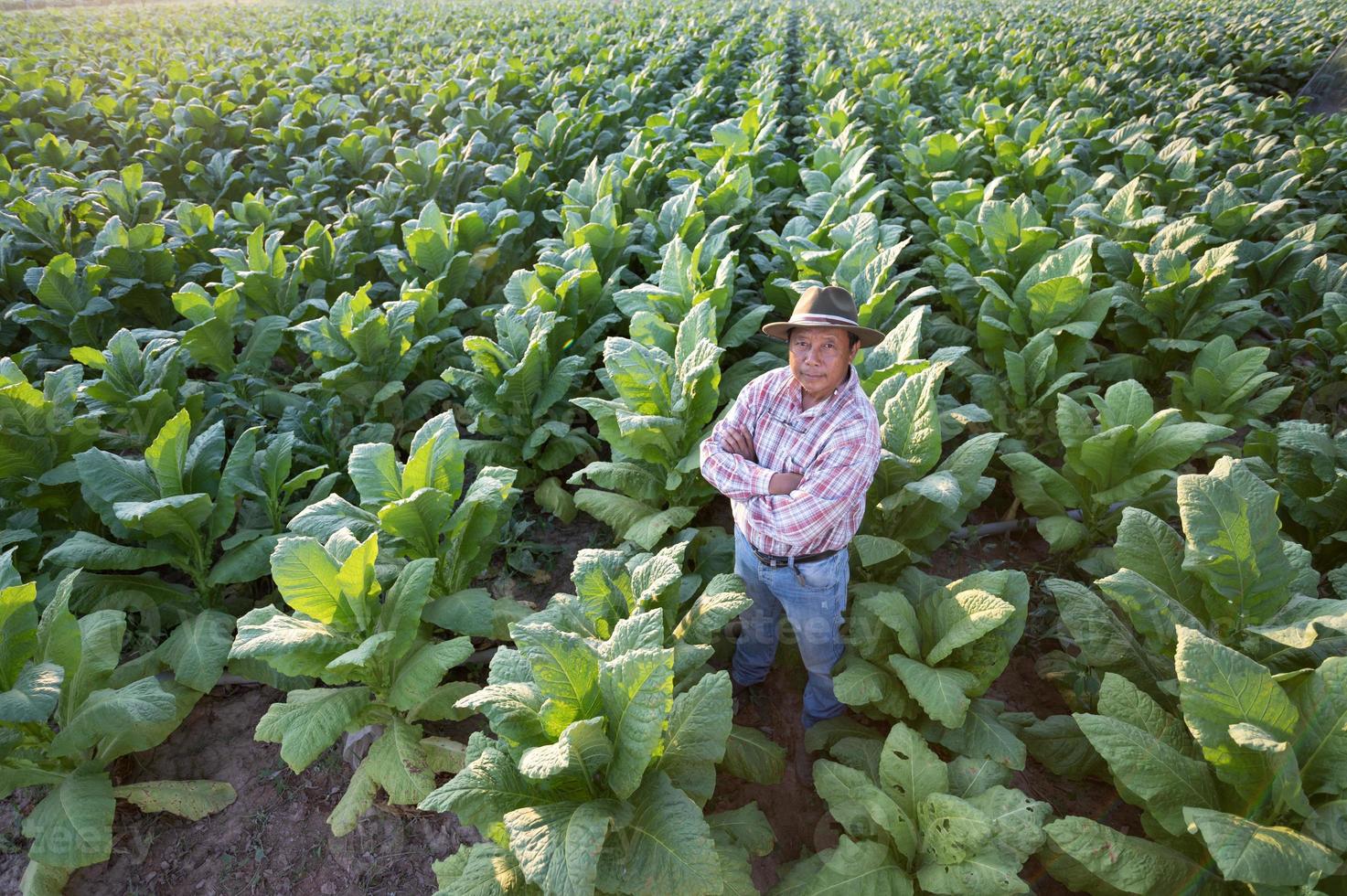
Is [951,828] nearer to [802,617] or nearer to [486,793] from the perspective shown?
[802,617]

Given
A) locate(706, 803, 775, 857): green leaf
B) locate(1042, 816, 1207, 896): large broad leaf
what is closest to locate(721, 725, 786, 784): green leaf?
locate(706, 803, 775, 857): green leaf

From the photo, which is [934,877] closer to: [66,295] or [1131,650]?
[1131,650]

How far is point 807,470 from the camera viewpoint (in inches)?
95.4

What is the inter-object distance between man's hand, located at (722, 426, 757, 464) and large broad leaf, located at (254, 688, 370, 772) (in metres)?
1.62

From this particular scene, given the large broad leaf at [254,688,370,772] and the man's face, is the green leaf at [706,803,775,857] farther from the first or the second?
the man's face

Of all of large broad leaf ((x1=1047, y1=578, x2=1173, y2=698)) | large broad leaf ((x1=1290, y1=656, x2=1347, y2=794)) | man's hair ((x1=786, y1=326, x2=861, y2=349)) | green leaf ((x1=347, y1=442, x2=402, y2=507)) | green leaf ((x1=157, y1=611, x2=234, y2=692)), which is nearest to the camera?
large broad leaf ((x1=1290, y1=656, x2=1347, y2=794))

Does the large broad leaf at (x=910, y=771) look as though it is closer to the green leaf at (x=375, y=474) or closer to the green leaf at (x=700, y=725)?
the green leaf at (x=700, y=725)

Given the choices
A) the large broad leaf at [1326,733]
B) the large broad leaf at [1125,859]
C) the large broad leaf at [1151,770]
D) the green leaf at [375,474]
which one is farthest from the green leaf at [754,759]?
the green leaf at [375,474]

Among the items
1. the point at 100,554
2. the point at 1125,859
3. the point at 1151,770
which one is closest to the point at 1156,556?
the point at 1151,770

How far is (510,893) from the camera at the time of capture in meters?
2.01

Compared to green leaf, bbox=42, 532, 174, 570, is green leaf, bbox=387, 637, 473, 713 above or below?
below

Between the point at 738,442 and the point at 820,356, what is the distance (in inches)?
20.1

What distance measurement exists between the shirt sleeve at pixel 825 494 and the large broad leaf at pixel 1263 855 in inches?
45.6

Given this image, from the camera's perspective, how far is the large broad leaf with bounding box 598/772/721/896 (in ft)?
6.10
